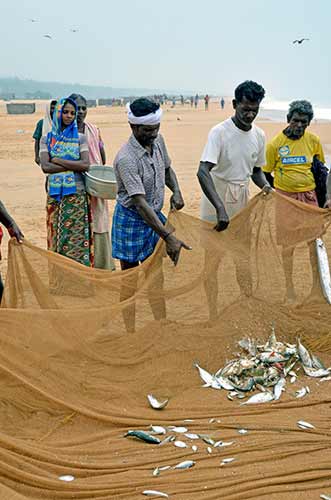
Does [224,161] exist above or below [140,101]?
below

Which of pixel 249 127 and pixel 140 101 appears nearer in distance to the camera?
pixel 140 101

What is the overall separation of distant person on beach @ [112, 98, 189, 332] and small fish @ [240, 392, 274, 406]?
0.85 m

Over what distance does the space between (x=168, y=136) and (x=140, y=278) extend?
22.9 m

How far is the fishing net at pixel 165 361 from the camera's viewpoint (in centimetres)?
313

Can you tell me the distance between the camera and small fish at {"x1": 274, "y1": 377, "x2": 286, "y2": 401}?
13.2 feet

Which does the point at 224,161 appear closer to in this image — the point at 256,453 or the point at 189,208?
the point at 256,453

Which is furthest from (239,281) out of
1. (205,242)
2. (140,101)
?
(140,101)

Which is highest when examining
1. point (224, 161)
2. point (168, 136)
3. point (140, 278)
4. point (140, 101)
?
point (140, 101)

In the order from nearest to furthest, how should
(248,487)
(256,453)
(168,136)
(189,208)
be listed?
(248,487)
(256,453)
(189,208)
(168,136)

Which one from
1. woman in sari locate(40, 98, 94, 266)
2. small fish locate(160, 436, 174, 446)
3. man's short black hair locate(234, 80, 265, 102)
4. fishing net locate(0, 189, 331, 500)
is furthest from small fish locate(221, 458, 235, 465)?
woman in sari locate(40, 98, 94, 266)

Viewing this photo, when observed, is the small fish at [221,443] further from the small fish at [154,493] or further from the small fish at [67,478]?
the small fish at [67,478]

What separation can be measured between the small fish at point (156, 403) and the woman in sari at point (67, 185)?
2220 millimetres

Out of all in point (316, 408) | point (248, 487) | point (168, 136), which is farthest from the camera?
point (168, 136)

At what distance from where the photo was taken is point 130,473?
317cm
